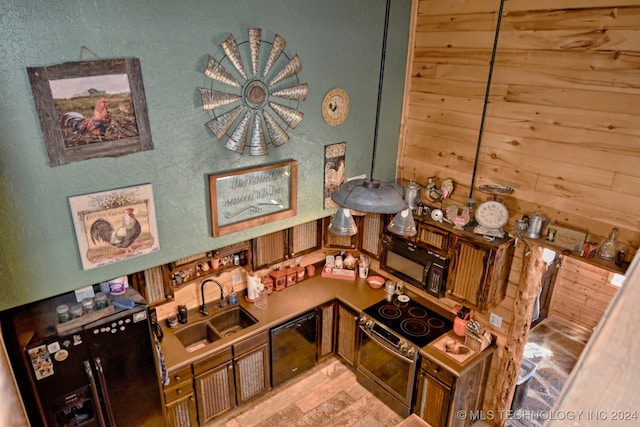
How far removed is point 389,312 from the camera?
461 cm

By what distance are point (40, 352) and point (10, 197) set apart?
42.8 inches

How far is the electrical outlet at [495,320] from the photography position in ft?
13.6

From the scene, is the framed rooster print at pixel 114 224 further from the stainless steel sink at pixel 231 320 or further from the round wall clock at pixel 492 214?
the round wall clock at pixel 492 214

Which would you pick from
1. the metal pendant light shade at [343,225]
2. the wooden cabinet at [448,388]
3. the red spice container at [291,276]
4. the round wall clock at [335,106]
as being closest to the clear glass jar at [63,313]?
the metal pendant light shade at [343,225]

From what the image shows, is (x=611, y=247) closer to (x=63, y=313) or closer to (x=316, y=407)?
(x=316, y=407)

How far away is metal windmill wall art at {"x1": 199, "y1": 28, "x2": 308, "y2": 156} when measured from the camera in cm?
326

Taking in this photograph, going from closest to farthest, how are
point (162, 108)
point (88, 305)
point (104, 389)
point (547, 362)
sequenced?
1. point (162, 108)
2. point (88, 305)
3. point (104, 389)
4. point (547, 362)

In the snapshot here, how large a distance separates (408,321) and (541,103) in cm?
240

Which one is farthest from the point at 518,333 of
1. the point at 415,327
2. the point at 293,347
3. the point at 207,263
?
the point at 207,263

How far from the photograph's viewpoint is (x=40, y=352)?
9.70ft

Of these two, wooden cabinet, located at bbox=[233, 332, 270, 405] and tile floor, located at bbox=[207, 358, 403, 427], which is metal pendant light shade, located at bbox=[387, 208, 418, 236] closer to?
wooden cabinet, located at bbox=[233, 332, 270, 405]

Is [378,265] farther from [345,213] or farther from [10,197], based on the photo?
[10,197]

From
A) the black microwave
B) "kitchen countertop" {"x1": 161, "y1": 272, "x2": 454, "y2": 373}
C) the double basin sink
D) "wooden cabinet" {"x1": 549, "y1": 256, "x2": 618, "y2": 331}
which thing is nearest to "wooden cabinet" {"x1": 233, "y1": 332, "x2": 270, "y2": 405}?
"kitchen countertop" {"x1": 161, "y1": 272, "x2": 454, "y2": 373}

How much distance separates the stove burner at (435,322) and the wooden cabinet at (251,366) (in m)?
1.68
